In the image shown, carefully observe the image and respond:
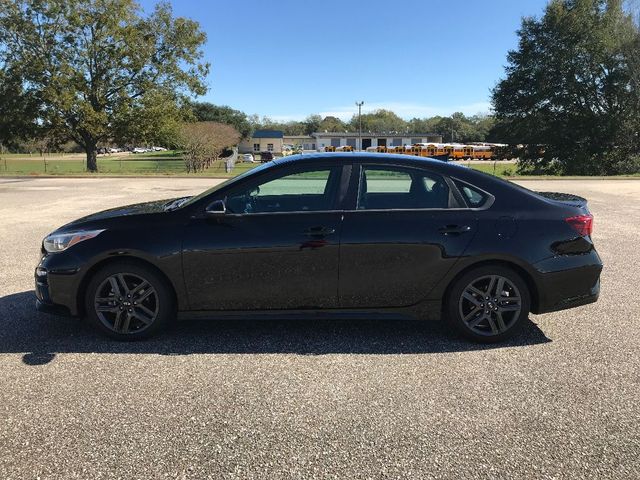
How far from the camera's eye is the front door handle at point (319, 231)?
4.10 m

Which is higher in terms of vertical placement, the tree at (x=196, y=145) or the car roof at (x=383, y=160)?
the tree at (x=196, y=145)

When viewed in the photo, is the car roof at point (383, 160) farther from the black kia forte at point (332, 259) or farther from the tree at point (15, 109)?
the tree at point (15, 109)

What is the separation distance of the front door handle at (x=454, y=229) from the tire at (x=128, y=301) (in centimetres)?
230

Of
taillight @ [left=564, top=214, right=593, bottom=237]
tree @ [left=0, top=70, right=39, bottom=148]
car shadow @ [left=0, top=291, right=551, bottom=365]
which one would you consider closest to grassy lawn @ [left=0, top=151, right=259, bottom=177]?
tree @ [left=0, top=70, right=39, bottom=148]

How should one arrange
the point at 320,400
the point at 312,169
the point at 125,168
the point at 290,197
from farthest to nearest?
the point at 125,168 → the point at 290,197 → the point at 312,169 → the point at 320,400

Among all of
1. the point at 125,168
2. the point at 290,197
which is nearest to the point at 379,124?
the point at 125,168

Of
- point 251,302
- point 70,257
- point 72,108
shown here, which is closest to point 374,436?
point 251,302

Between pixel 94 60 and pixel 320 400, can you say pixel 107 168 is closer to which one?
pixel 94 60

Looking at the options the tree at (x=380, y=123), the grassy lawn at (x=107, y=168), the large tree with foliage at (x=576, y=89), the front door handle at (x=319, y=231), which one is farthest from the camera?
the tree at (x=380, y=123)

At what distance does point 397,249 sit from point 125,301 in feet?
7.48

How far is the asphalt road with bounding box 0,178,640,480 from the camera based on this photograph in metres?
2.69

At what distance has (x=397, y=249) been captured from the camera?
4.12 metres

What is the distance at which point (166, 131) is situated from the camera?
3762 centimetres

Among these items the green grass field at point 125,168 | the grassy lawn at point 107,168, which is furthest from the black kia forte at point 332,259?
the grassy lawn at point 107,168
